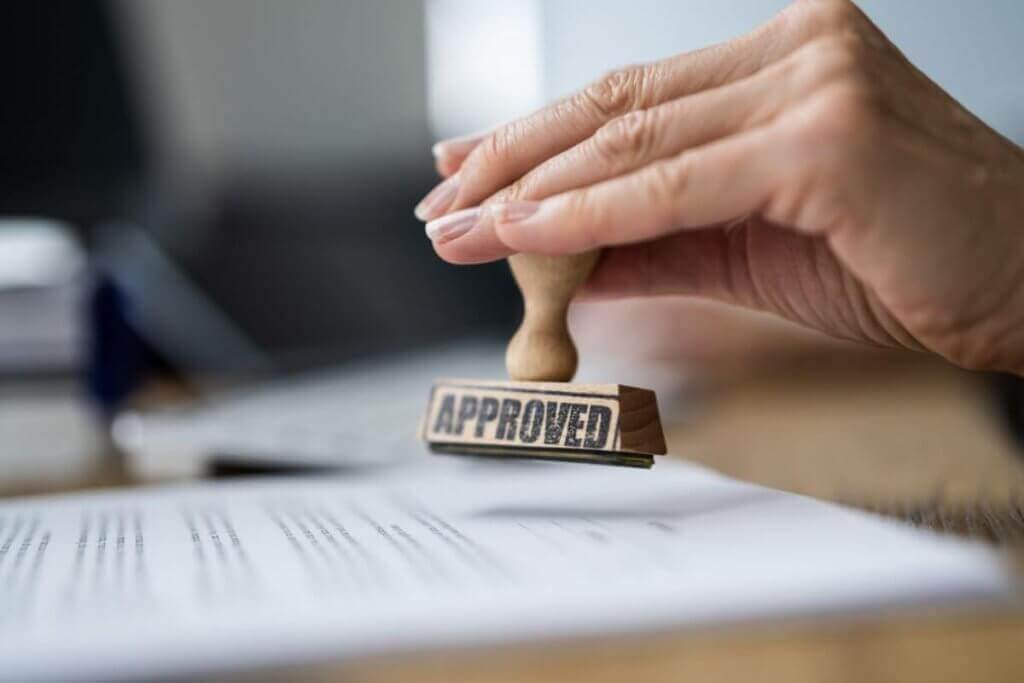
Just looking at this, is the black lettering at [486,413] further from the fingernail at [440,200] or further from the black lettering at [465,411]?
the fingernail at [440,200]

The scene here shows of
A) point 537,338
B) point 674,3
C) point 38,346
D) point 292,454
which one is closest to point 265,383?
point 38,346

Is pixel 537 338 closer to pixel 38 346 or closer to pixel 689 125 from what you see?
pixel 689 125

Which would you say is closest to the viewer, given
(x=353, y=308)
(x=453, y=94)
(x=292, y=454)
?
(x=292, y=454)

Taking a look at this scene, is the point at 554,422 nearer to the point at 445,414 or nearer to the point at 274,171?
the point at 445,414

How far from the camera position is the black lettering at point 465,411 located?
464mm

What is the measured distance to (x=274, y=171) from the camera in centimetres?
253

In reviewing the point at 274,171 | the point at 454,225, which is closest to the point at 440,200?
the point at 454,225

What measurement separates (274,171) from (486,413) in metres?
2.19

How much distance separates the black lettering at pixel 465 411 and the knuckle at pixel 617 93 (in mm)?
156

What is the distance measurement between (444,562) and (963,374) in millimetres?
1097

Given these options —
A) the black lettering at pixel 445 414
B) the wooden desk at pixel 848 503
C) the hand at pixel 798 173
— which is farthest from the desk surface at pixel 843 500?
the black lettering at pixel 445 414

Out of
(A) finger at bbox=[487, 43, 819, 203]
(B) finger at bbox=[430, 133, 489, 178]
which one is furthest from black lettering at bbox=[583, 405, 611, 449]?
(B) finger at bbox=[430, 133, 489, 178]

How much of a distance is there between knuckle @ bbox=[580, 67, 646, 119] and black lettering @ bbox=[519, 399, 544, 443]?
0.51 feet

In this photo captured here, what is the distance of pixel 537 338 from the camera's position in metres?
0.49
